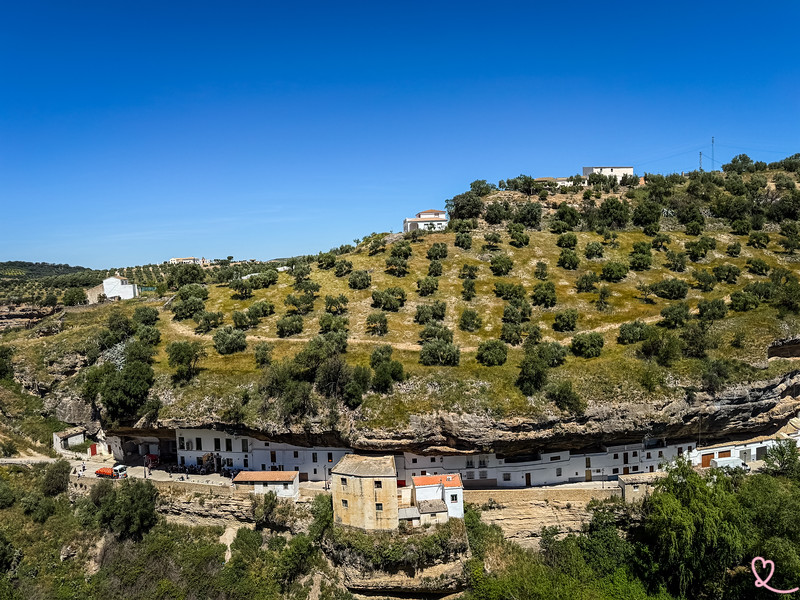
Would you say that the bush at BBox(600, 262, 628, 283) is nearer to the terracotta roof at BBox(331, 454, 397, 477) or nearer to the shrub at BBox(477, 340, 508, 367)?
the shrub at BBox(477, 340, 508, 367)

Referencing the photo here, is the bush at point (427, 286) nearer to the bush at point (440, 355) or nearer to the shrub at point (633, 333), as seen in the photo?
the bush at point (440, 355)

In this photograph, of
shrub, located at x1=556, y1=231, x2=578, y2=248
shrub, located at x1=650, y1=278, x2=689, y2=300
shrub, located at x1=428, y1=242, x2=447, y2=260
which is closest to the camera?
shrub, located at x1=650, y1=278, x2=689, y2=300

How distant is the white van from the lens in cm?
4144

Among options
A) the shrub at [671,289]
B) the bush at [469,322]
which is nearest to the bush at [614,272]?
the shrub at [671,289]

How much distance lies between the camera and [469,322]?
55.3m

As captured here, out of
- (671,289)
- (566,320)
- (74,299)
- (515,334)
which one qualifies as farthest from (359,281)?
(74,299)

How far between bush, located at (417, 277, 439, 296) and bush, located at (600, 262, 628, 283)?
2324cm

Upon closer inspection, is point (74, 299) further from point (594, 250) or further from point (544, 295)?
point (594, 250)

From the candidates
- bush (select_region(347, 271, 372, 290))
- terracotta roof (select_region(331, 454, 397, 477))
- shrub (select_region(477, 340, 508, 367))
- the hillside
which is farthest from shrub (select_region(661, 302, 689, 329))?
bush (select_region(347, 271, 372, 290))

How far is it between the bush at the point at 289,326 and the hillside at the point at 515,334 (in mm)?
351

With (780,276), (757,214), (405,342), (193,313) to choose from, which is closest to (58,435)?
(193,313)

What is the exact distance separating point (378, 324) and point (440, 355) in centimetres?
1145

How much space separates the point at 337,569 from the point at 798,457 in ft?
125

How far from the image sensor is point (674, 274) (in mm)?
67812
